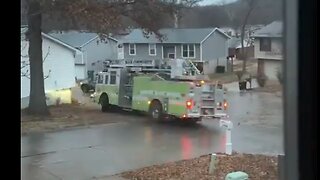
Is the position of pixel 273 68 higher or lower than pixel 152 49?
lower

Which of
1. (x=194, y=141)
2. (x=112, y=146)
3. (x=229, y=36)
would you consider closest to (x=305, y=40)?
(x=229, y=36)

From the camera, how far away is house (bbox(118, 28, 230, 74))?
1.09 meters

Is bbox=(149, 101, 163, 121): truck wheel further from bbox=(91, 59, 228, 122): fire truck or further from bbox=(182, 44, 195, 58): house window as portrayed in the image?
bbox=(182, 44, 195, 58): house window

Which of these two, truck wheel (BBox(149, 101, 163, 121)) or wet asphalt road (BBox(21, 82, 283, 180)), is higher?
truck wheel (BBox(149, 101, 163, 121))

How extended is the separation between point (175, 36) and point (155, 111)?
1.38 meters

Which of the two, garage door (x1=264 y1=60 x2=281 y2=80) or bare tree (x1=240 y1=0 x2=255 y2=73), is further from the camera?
bare tree (x1=240 y1=0 x2=255 y2=73)

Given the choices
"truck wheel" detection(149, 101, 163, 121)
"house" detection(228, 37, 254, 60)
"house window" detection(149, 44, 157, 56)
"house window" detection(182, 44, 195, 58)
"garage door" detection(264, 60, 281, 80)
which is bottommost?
"truck wheel" detection(149, 101, 163, 121)

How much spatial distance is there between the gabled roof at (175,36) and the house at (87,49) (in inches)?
2.9

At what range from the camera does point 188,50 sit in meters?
1.34

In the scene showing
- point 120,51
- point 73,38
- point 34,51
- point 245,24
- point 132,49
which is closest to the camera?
point 245,24

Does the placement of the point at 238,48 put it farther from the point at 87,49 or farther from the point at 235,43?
the point at 87,49

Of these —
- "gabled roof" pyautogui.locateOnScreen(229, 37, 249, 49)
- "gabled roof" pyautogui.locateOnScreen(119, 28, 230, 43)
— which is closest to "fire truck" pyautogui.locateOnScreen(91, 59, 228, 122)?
"gabled roof" pyautogui.locateOnScreen(119, 28, 230, 43)

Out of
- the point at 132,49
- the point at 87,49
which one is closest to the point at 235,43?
the point at 87,49

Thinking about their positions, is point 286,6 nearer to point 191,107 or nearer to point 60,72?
point 60,72
